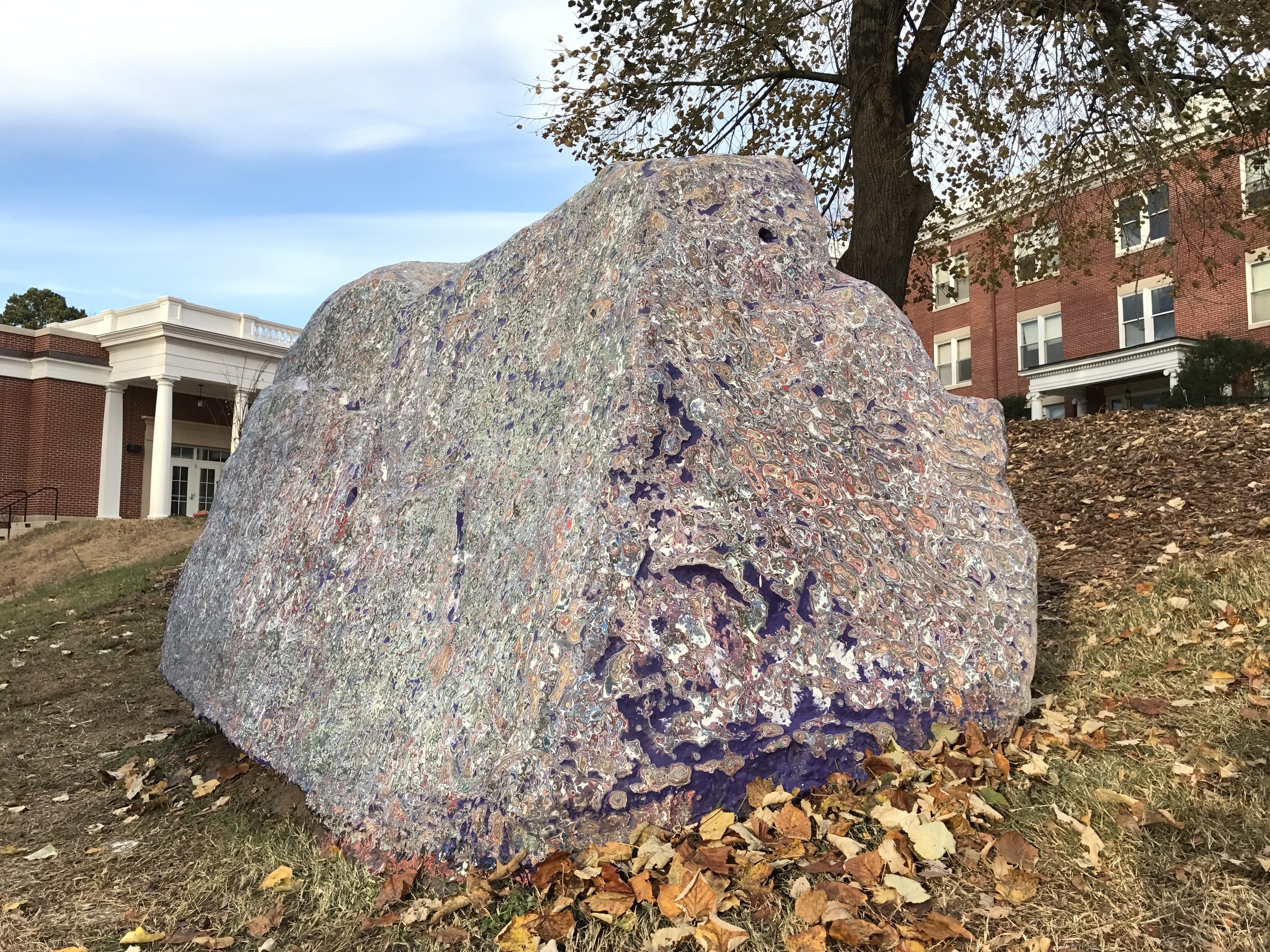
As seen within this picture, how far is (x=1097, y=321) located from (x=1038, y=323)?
2069 mm

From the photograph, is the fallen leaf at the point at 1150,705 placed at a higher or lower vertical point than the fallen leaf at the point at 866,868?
higher

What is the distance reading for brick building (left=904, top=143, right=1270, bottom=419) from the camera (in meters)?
21.2

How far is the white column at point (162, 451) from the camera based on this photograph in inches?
1020

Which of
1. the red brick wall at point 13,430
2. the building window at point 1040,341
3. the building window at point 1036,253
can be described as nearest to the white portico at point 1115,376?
the building window at point 1040,341

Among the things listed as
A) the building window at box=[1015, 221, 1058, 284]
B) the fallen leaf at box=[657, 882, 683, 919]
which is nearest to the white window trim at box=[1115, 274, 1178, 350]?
the building window at box=[1015, 221, 1058, 284]

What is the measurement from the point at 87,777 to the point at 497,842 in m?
3.30

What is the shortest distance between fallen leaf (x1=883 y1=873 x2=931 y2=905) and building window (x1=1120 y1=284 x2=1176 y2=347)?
24.1 metres

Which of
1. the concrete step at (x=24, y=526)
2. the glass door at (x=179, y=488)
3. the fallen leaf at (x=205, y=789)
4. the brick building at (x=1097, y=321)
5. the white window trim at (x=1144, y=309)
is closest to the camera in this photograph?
the fallen leaf at (x=205, y=789)

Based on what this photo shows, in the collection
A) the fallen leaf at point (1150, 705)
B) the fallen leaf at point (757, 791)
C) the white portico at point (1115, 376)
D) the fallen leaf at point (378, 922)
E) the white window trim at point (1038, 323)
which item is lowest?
the fallen leaf at point (378, 922)

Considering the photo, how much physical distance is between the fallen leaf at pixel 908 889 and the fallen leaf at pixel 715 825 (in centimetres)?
43

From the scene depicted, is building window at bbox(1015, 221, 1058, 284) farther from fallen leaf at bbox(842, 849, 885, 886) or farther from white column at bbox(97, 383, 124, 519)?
white column at bbox(97, 383, 124, 519)

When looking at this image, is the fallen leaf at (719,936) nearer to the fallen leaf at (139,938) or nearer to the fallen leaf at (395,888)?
the fallen leaf at (395,888)

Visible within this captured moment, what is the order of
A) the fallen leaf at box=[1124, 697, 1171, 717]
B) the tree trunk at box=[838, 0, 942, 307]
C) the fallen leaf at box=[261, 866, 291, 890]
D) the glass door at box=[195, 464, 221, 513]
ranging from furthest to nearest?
1. the glass door at box=[195, 464, 221, 513]
2. the tree trunk at box=[838, 0, 942, 307]
3. the fallen leaf at box=[1124, 697, 1171, 717]
4. the fallen leaf at box=[261, 866, 291, 890]

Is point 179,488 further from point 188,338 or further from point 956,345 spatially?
point 956,345
